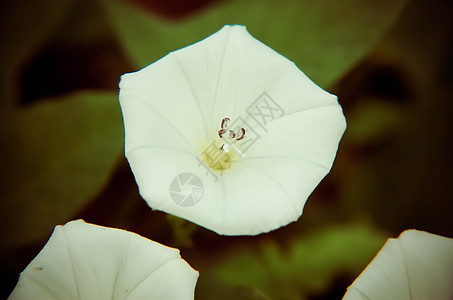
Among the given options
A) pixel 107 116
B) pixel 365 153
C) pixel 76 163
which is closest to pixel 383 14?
pixel 365 153

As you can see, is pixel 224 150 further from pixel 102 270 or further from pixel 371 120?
pixel 371 120

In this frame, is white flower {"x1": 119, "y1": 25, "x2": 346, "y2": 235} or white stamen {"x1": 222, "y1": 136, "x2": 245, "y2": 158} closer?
white flower {"x1": 119, "y1": 25, "x2": 346, "y2": 235}

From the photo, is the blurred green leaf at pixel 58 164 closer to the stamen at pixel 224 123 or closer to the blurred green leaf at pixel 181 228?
the blurred green leaf at pixel 181 228

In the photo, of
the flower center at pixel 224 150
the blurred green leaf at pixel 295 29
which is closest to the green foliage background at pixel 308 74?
the blurred green leaf at pixel 295 29

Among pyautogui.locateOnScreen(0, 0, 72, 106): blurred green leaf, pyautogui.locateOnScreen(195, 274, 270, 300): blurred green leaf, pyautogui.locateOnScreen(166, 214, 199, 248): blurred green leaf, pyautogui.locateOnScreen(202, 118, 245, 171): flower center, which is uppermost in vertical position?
pyautogui.locateOnScreen(0, 0, 72, 106): blurred green leaf

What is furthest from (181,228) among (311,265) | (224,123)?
(311,265)

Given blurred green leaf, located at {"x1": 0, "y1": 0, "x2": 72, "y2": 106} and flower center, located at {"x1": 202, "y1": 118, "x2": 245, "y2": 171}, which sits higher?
blurred green leaf, located at {"x1": 0, "y1": 0, "x2": 72, "y2": 106}

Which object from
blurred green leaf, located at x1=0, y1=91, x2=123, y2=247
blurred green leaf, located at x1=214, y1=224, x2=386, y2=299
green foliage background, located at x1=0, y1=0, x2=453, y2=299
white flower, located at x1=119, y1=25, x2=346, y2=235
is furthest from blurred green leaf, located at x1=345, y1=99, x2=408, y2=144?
blurred green leaf, located at x1=0, y1=91, x2=123, y2=247

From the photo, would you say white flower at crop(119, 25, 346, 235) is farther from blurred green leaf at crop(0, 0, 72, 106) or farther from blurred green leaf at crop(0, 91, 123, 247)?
blurred green leaf at crop(0, 0, 72, 106)
